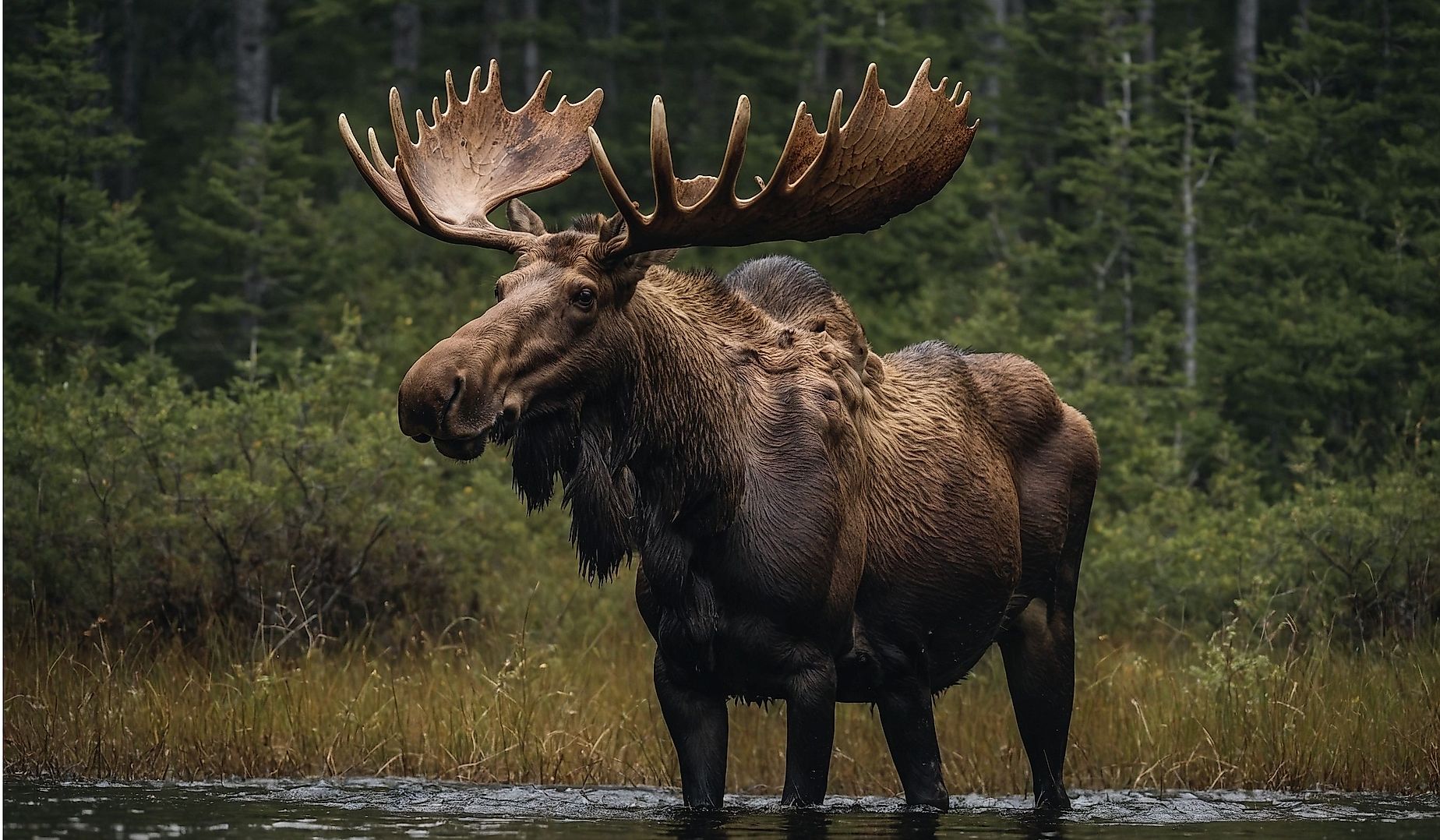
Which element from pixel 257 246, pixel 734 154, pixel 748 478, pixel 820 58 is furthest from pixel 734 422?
pixel 820 58

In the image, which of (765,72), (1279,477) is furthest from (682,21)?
(1279,477)

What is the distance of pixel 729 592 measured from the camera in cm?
611

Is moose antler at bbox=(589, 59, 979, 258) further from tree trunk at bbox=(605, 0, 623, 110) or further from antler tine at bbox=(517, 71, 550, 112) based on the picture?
tree trunk at bbox=(605, 0, 623, 110)

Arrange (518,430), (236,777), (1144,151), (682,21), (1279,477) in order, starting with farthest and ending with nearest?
(682,21), (1144,151), (1279,477), (236,777), (518,430)

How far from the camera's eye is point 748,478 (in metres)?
6.19

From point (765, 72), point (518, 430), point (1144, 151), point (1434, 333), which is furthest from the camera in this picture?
point (765, 72)

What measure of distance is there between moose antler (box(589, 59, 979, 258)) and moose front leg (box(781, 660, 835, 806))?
1506 millimetres

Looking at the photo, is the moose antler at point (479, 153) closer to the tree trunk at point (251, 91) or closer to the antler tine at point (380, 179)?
the antler tine at point (380, 179)

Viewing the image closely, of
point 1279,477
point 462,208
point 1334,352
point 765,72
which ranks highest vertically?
point 765,72

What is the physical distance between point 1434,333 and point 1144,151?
4.98m

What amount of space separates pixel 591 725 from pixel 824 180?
3442mm

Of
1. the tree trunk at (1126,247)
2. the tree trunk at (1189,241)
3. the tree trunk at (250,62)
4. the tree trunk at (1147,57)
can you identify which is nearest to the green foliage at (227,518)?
the tree trunk at (1126,247)

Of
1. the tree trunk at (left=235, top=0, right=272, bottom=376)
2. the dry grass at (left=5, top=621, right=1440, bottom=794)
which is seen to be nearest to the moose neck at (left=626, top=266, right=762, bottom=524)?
the dry grass at (left=5, top=621, right=1440, bottom=794)

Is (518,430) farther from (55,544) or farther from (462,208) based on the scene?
(55,544)
